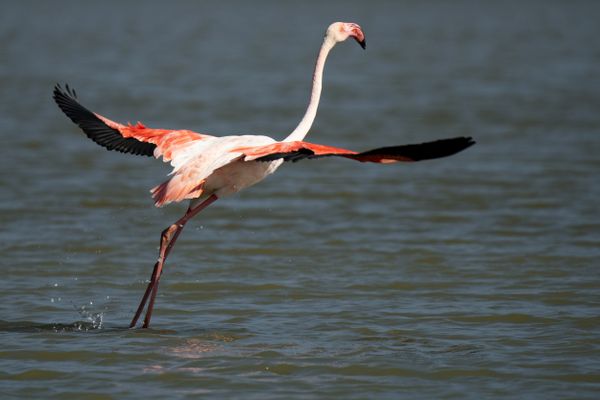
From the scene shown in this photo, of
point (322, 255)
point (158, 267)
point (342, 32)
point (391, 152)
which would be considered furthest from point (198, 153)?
point (322, 255)

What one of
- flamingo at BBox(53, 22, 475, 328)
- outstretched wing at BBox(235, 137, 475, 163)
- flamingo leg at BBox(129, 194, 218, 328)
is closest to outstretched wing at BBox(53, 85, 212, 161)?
flamingo at BBox(53, 22, 475, 328)

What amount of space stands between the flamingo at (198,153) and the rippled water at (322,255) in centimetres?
90

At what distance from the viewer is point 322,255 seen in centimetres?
1183

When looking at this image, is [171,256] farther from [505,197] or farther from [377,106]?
[377,106]

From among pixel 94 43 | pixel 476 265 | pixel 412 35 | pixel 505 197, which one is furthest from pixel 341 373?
pixel 412 35

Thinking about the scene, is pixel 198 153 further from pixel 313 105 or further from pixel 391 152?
pixel 391 152

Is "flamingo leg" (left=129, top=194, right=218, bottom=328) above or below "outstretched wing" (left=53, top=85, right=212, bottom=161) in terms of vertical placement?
below

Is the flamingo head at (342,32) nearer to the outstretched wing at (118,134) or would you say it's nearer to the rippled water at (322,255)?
the outstretched wing at (118,134)

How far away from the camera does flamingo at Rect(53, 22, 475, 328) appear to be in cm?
867

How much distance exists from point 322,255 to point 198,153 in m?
3.15

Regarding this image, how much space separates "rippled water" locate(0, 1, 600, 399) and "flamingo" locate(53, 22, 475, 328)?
0.90 metres

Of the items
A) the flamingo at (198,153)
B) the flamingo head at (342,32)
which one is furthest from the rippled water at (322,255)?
the flamingo head at (342,32)

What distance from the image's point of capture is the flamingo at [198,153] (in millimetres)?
8672

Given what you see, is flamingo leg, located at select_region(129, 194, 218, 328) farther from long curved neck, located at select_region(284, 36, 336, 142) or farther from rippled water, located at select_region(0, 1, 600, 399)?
long curved neck, located at select_region(284, 36, 336, 142)
